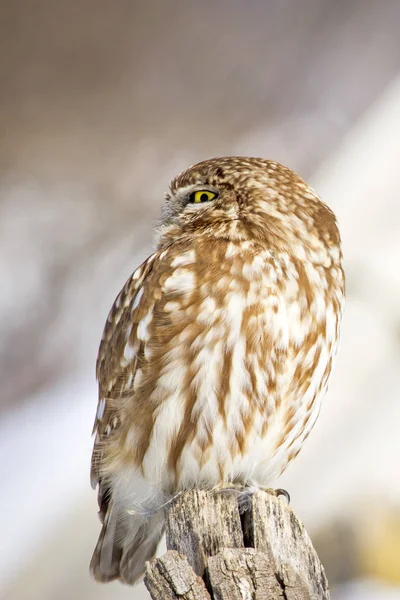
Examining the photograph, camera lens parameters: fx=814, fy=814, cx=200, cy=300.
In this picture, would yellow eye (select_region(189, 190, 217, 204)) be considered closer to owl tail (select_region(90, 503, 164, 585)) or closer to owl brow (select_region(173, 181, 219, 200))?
owl brow (select_region(173, 181, 219, 200))

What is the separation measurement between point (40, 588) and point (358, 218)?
194 cm

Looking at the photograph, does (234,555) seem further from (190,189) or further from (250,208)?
(190,189)

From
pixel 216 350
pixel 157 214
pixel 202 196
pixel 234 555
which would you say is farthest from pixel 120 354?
pixel 157 214

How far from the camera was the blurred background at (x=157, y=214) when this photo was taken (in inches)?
122

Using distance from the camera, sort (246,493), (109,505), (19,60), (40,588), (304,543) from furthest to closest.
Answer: (40,588) < (19,60) < (109,505) < (246,493) < (304,543)

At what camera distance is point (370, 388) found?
329 cm

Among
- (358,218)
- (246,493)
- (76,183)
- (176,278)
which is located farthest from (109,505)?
(358,218)

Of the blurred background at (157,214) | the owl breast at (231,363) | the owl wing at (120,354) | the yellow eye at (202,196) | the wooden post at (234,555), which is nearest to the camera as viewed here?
the wooden post at (234,555)

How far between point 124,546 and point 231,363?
650 mm

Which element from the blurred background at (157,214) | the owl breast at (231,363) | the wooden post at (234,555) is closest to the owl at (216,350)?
the owl breast at (231,363)

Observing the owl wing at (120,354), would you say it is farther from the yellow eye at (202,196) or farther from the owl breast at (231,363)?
the yellow eye at (202,196)

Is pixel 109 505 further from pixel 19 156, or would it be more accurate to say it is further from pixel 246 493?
pixel 19 156

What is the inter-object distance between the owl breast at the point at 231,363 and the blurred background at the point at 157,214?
4.22 ft

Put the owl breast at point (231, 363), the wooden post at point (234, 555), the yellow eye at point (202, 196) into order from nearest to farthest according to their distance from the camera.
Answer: the wooden post at point (234, 555) < the owl breast at point (231, 363) < the yellow eye at point (202, 196)
